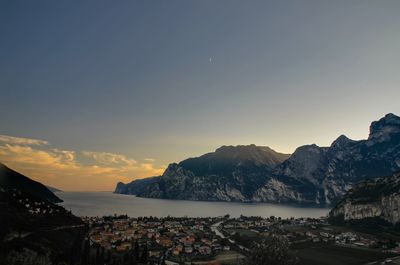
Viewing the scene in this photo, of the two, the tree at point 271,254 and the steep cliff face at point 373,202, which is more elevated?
the steep cliff face at point 373,202

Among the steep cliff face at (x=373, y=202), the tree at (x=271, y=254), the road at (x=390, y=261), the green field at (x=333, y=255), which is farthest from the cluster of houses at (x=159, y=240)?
the steep cliff face at (x=373, y=202)

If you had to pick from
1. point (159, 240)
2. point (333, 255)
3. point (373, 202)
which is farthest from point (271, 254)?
point (373, 202)

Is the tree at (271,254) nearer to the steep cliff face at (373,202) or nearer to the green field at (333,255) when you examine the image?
the green field at (333,255)

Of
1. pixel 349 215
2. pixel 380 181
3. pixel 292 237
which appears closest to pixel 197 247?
pixel 292 237

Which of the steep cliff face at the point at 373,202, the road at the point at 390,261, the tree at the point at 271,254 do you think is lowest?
the road at the point at 390,261

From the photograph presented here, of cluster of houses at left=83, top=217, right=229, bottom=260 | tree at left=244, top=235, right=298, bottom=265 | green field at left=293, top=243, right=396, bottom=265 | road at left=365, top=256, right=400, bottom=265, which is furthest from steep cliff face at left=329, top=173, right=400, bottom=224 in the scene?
tree at left=244, top=235, right=298, bottom=265

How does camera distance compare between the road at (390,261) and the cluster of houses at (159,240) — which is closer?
the road at (390,261)

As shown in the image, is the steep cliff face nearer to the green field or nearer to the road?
the green field

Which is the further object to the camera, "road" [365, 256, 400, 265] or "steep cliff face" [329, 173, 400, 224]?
"steep cliff face" [329, 173, 400, 224]
